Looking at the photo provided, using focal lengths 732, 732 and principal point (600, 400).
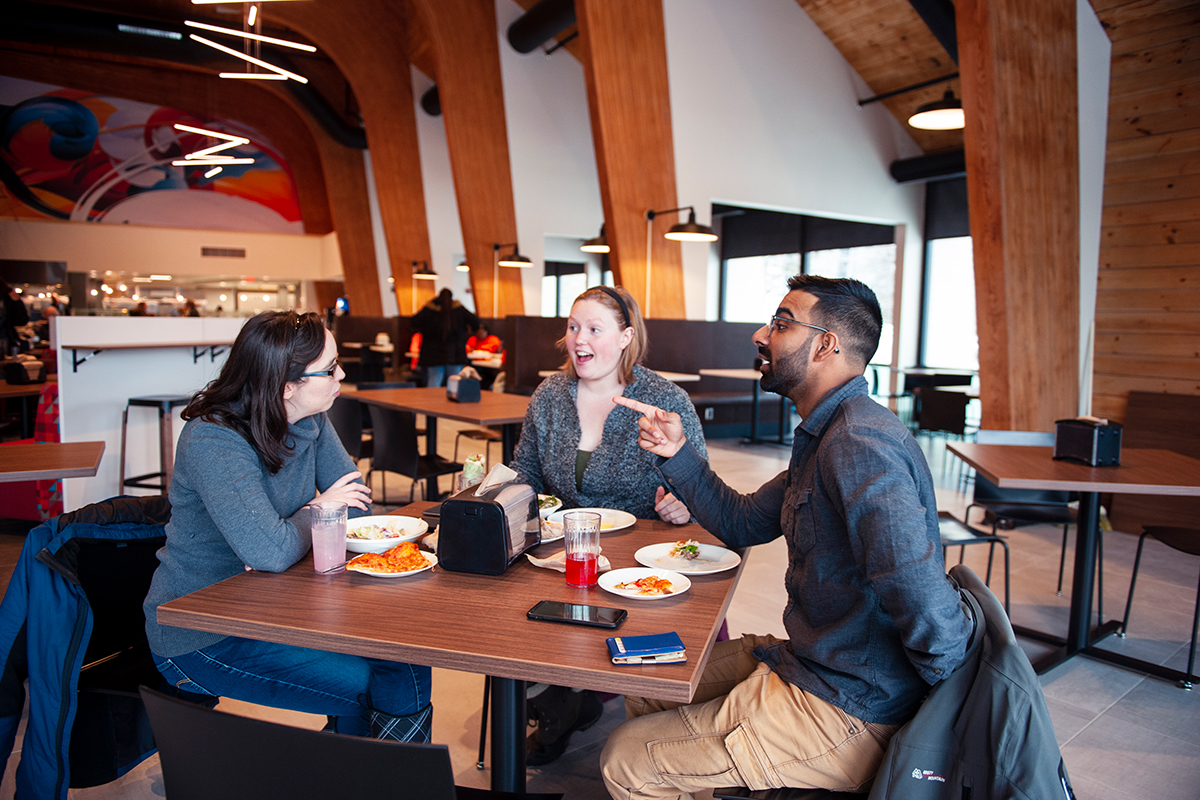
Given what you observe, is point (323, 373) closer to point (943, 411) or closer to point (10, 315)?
point (943, 411)

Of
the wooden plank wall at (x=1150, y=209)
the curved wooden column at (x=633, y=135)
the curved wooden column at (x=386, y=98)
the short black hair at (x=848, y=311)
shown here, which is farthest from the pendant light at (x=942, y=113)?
the curved wooden column at (x=386, y=98)

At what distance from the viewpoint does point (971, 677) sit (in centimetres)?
118

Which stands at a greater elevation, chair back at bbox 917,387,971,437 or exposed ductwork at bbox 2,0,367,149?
exposed ductwork at bbox 2,0,367,149

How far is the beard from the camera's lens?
1482 millimetres

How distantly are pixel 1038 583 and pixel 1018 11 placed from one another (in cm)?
349

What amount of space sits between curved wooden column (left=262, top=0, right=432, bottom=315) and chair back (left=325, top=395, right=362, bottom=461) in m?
9.11

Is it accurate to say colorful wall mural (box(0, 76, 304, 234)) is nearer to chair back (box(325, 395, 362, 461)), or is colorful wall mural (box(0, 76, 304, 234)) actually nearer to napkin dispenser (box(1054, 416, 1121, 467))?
chair back (box(325, 395, 362, 461))

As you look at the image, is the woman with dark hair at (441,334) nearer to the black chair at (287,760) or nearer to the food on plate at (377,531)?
the food on plate at (377,531)

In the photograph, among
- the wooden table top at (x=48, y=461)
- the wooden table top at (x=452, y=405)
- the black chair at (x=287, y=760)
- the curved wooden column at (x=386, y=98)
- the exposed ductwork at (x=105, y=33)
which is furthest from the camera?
the curved wooden column at (x=386, y=98)

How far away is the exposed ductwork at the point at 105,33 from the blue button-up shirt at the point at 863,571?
44.7ft

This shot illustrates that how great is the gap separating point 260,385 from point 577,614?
3.05 feet

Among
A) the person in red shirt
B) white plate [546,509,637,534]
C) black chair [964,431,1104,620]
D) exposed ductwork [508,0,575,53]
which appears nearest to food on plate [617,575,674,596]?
white plate [546,509,637,534]

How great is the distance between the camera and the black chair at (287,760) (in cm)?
79

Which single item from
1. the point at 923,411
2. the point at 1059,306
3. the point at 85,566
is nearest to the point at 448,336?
the point at 923,411
